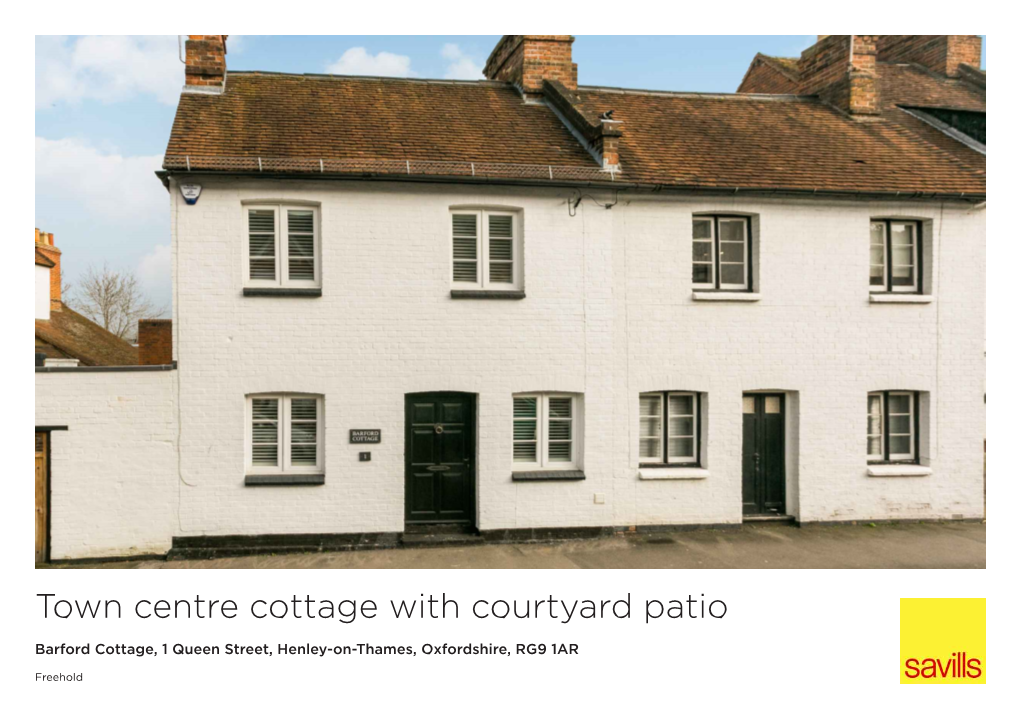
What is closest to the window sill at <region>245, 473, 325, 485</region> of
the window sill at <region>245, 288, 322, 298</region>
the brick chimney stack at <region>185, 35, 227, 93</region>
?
the window sill at <region>245, 288, 322, 298</region>

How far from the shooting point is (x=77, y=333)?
14.0 metres

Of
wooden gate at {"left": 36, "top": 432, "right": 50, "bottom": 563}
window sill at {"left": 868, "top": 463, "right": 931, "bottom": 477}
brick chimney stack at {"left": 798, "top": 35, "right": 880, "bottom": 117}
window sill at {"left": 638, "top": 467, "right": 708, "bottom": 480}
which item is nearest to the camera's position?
wooden gate at {"left": 36, "top": 432, "right": 50, "bottom": 563}

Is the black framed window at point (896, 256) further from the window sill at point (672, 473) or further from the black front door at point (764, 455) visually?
the window sill at point (672, 473)

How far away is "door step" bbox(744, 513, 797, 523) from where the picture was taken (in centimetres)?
1100

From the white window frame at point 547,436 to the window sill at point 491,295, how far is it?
4.97ft

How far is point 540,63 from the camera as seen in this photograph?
12.6 metres

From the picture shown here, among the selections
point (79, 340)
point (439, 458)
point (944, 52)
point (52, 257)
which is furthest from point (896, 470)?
point (79, 340)

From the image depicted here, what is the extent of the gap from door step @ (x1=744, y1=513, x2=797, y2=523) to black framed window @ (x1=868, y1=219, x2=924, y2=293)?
4.15 metres

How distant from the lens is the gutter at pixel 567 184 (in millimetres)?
9438

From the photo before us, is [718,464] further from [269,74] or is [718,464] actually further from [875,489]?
[269,74]

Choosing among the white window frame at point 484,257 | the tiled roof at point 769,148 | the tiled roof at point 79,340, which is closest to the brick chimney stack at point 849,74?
the tiled roof at point 769,148

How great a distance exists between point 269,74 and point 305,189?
3.78 m

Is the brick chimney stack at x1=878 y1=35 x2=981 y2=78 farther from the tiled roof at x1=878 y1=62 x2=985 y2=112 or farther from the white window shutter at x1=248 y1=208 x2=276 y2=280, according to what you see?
the white window shutter at x1=248 y1=208 x2=276 y2=280

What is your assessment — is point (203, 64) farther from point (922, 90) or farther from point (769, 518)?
point (922, 90)
